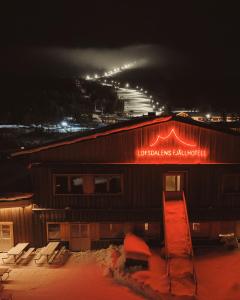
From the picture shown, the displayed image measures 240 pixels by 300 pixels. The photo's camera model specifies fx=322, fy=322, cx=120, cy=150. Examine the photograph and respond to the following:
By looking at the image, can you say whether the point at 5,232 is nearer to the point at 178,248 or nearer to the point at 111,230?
the point at 111,230

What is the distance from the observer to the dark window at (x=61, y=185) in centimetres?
2177

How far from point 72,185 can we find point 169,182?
7.15 metres

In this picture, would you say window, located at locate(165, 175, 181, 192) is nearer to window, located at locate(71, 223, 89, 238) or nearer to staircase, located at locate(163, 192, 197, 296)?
staircase, located at locate(163, 192, 197, 296)

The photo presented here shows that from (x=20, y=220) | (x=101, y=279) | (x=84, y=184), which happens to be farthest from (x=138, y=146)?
(x=20, y=220)

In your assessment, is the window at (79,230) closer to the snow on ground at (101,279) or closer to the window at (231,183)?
the snow on ground at (101,279)

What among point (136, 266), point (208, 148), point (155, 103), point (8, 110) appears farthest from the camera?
point (155, 103)

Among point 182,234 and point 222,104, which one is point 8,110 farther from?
point 182,234

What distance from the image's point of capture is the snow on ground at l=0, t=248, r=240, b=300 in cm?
1648

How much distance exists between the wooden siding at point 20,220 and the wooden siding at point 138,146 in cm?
366

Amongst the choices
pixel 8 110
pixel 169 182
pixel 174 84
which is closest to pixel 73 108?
pixel 8 110

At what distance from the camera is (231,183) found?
2200cm

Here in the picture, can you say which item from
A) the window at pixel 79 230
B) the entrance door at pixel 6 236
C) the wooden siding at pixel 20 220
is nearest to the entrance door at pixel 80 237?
the window at pixel 79 230

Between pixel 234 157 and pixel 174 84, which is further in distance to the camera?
pixel 174 84

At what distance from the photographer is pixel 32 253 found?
21453mm
